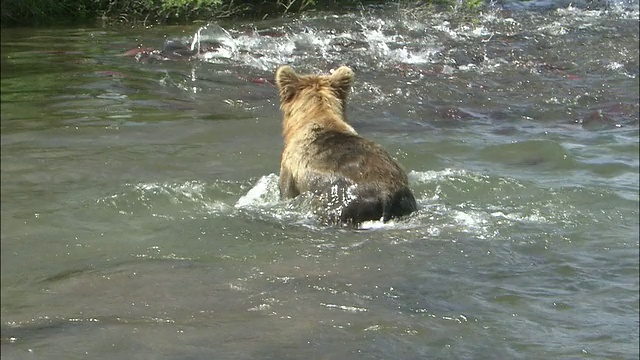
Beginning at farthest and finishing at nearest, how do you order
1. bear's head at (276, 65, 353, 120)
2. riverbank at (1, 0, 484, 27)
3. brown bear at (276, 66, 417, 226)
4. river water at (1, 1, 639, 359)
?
riverbank at (1, 0, 484, 27)
bear's head at (276, 65, 353, 120)
brown bear at (276, 66, 417, 226)
river water at (1, 1, 639, 359)

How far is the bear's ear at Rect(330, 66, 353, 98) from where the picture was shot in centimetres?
758

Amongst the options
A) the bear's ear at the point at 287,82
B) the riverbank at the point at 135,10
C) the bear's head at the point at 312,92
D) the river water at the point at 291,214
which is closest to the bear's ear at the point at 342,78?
the bear's head at the point at 312,92

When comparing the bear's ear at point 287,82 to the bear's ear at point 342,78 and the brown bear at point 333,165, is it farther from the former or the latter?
the bear's ear at point 342,78

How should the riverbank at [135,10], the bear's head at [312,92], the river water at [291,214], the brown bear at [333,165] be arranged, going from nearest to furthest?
the river water at [291,214], the brown bear at [333,165], the bear's head at [312,92], the riverbank at [135,10]

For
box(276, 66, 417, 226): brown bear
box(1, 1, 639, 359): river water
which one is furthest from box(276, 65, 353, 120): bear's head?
box(1, 1, 639, 359): river water

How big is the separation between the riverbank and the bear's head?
8539mm

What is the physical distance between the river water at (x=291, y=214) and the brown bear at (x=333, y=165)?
15 cm

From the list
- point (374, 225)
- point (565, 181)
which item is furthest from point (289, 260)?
point (565, 181)

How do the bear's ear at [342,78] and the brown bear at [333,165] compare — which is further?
the bear's ear at [342,78]

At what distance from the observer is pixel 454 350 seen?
4797mm

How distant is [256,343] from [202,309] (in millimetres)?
542

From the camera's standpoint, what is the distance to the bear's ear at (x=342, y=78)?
758 cm

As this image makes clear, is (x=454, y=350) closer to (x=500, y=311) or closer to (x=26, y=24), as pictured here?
(x=500, y=311)

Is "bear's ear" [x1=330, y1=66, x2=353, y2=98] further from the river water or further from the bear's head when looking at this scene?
the river water
